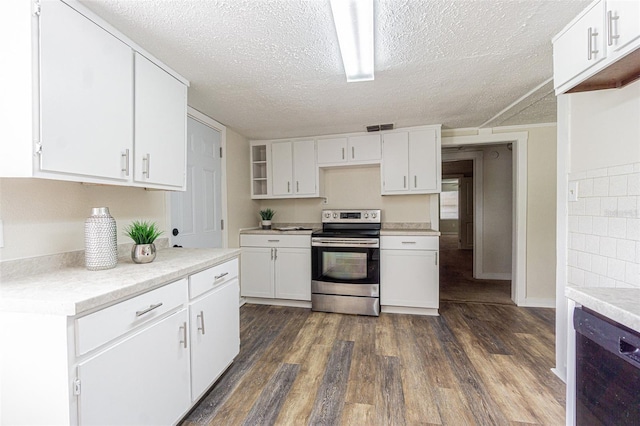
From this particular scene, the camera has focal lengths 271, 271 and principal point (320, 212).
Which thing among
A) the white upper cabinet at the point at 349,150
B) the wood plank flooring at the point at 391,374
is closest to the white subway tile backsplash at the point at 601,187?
the wood plank flooring at the point at 391,374

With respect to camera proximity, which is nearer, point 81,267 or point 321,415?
point 81,267

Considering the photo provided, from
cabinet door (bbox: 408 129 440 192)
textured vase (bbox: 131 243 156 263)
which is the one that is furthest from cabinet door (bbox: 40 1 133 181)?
cabinet door (bbox: 408 129 440 192)

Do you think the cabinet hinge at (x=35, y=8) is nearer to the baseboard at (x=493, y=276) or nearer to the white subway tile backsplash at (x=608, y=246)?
the white subway tile backsplash at (x=608, y=246)

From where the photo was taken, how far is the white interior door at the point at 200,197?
242cm

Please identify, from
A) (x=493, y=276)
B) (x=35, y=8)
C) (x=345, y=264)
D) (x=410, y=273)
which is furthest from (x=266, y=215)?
(x=493, y=276)

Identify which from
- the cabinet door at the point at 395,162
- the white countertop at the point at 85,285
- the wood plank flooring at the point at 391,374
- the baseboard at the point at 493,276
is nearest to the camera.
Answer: the white countertop at the point at 85,285

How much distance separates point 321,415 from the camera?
5.08 ft

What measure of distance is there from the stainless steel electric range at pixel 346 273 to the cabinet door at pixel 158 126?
1.71 meters

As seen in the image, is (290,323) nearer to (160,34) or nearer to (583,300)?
(583,300)

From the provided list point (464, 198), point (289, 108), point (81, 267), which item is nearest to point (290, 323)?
point (81, 267)

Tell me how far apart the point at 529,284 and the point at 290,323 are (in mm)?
2858

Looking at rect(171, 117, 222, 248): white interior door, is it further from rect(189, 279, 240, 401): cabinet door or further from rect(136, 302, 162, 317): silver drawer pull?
rect(136, 302, 162, 317): silver drawer pull

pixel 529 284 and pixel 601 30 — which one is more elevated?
pixel 601 30

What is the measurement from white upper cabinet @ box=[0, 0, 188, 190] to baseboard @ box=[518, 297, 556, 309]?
13.0 ft
